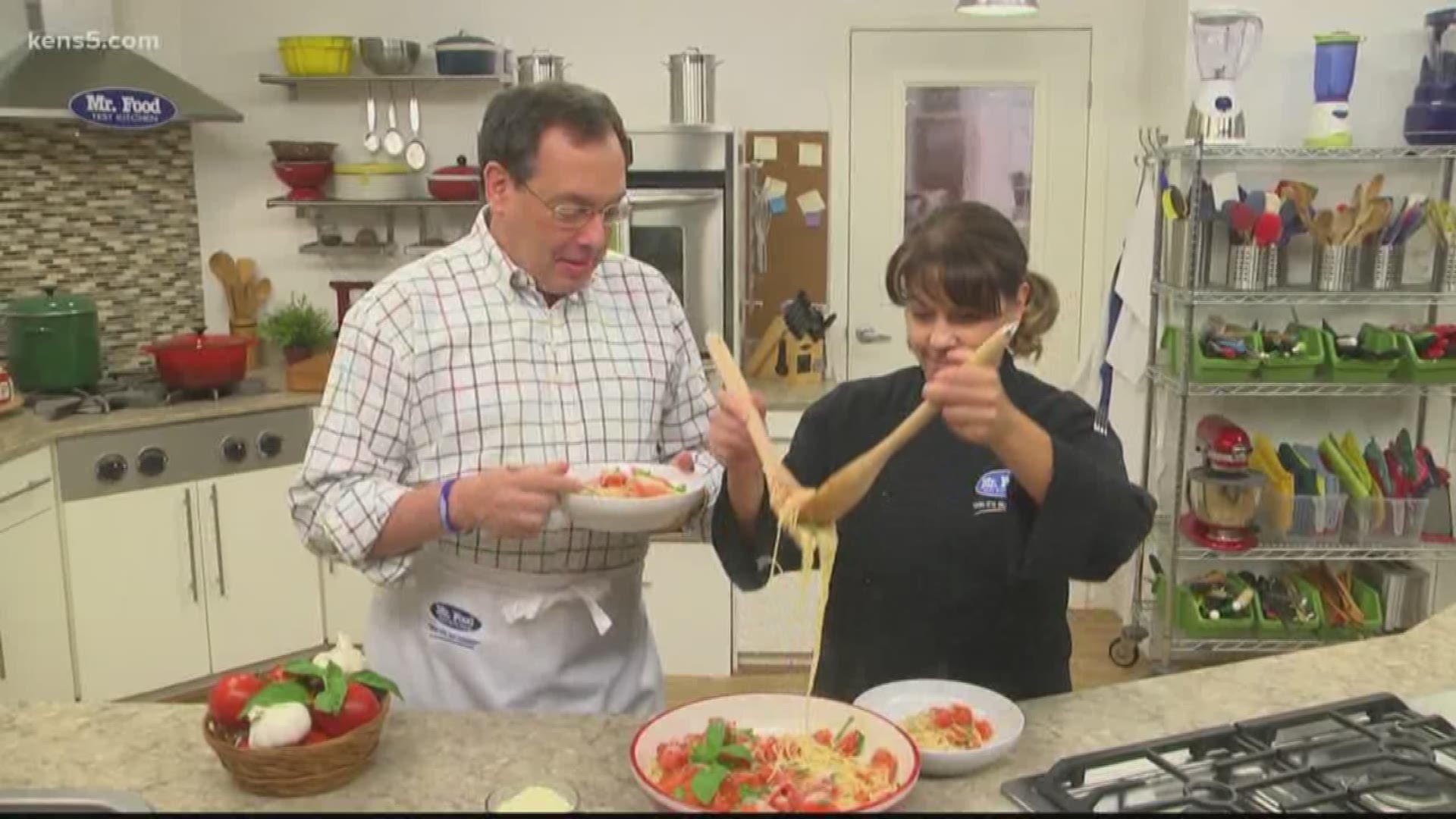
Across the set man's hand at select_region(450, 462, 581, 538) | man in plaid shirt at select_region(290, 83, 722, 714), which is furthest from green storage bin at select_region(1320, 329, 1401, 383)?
man's hand at select_region(450, 462, 581, 538)

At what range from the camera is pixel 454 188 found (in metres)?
4.09

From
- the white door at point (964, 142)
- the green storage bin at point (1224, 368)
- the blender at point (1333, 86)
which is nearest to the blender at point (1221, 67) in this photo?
the blender at point (1333, 86)

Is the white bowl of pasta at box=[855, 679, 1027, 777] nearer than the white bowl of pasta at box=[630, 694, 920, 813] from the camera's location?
No

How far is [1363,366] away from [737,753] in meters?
2.84

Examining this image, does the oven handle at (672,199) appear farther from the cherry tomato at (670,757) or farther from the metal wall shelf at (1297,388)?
the cherry tomato at (670,757)

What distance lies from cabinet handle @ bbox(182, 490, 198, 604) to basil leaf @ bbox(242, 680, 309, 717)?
2.46 m

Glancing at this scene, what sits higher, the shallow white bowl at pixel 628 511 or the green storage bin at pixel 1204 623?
the shallow white bowl at pixel 628 511

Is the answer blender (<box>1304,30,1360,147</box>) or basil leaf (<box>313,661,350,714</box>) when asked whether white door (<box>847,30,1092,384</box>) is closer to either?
blender (<box>1304,30,1360,147</box>)

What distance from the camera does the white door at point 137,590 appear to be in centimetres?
341

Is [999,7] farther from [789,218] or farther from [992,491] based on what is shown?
[992,491]

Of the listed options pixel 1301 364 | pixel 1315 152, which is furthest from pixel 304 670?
pixel 1315 152

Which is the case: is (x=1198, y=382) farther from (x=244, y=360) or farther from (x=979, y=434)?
(x=244, y=360)

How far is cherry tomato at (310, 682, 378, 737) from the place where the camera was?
1.33 metres

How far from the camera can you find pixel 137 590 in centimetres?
352
